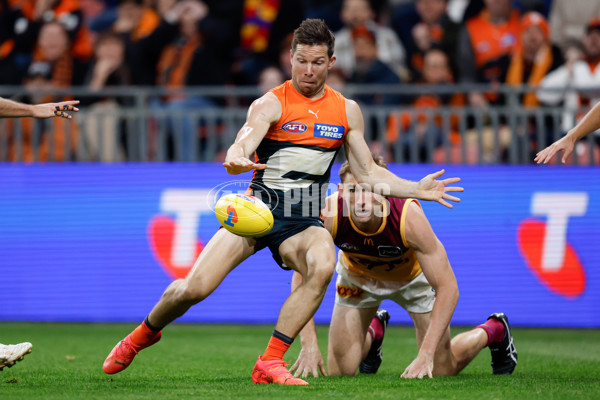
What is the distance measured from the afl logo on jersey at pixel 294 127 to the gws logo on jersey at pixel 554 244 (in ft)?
16.8

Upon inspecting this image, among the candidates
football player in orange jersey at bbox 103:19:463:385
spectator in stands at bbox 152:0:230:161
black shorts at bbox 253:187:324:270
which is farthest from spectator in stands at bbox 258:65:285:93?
black shorts at bbox 253:187:324:270

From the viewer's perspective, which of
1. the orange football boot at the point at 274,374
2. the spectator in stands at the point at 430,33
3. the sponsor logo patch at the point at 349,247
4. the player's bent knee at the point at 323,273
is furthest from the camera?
the spectator in stands at the point at 430,33

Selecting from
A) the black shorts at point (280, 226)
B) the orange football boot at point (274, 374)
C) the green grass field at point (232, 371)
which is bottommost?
the green grass field at point (232, 371)

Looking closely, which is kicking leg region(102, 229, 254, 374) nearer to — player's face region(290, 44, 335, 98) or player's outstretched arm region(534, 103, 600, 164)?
player's face region(290, 44, 335, 98)

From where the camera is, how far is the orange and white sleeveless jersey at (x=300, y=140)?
6043 millimetres

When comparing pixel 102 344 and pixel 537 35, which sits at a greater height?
pixel 537 35

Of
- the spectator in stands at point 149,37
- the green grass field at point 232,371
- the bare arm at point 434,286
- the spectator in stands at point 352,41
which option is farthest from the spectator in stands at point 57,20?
the bare arm at point 434,286

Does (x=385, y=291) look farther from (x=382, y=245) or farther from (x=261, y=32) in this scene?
(x=261, y=32)

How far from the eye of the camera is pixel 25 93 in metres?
10.5

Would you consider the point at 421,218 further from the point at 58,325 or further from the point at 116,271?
the point at 58,325

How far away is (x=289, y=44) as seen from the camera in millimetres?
12578

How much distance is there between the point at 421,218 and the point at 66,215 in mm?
5648

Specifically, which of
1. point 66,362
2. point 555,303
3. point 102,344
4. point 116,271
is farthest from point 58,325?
point 555,303

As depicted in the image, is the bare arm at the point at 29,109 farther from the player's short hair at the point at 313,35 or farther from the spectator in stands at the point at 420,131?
the spectator in stands at the point at 420,131
